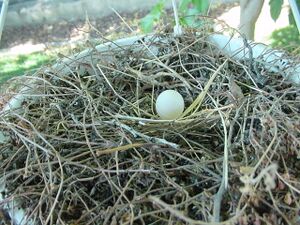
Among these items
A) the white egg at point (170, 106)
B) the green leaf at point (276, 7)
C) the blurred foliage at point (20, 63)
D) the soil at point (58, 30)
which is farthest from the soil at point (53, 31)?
the white egg at point (170, 106)

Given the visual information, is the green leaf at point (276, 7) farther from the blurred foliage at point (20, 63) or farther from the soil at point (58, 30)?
the soil at point (58, 30)

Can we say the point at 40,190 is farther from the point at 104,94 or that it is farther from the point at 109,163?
the point at 104,94

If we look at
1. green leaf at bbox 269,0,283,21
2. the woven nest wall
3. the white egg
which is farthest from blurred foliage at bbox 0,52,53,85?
the white egg

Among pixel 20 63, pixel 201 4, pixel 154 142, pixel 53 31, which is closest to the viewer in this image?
pixel 154 142

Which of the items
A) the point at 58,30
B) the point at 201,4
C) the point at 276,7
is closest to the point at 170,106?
the point at 201,4

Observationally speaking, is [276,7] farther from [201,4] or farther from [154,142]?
[154,142]

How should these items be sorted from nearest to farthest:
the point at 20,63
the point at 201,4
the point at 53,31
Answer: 1. the point at 201,4
2. the point at 20,63
3. the point at 53,31
